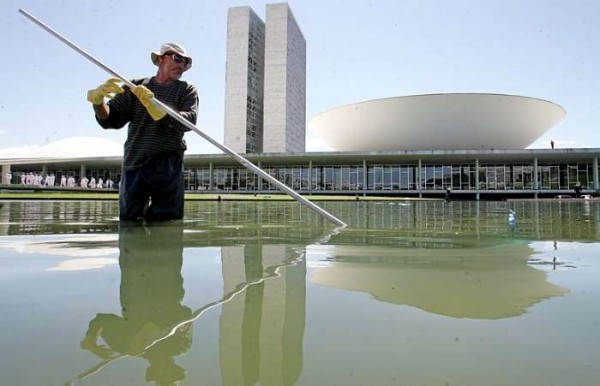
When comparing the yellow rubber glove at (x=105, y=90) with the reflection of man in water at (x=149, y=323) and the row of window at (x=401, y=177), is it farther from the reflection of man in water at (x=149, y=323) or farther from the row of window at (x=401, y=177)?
the row of window at (x=401, y=177)

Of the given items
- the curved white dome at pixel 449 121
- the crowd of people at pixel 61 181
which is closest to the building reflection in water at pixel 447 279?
the crowd of people at pixel 61 181

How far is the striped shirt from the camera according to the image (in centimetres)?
397

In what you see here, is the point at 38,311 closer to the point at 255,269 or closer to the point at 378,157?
the point at 255,269

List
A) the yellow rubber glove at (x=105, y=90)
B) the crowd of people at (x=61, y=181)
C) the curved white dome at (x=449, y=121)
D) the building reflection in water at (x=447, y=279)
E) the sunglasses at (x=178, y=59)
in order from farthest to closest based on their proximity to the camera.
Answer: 1. the curved white dome at (x=449, y=121)
2. the crowd of people at (x=61, y=181)
3. the sunglasses at (x=178, y=59)
4. the yellow rubber glove at (x=105, y=90)
5. the building reflection in water at (x=447, y=279)

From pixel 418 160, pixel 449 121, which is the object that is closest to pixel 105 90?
pixel 418 160

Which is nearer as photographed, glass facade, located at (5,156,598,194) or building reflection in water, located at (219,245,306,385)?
building reflection in water, located at (219,245,306,385)

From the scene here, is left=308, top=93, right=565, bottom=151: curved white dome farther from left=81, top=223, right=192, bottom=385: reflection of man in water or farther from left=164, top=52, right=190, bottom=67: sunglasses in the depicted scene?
left=81, top=223, right=192, bottom=385: reflection of man in water

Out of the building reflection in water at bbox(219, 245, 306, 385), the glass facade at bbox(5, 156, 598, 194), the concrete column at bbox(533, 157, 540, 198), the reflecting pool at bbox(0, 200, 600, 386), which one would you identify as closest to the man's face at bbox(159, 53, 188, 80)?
the reflecting pool at bbox(0, 200, 600, 386)

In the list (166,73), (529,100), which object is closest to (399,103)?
(529,100)

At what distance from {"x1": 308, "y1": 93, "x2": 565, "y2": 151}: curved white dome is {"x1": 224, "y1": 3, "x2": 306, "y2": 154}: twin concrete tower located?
29742mm

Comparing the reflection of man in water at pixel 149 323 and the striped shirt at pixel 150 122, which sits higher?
the striped shirt at pixel 150 122

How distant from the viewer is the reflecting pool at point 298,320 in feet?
2.48

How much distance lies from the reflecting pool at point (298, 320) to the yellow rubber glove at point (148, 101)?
1705 millimetres

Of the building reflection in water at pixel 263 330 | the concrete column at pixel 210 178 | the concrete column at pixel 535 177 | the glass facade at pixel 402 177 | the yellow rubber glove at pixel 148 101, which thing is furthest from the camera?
the concrete column at pixel 210 178
